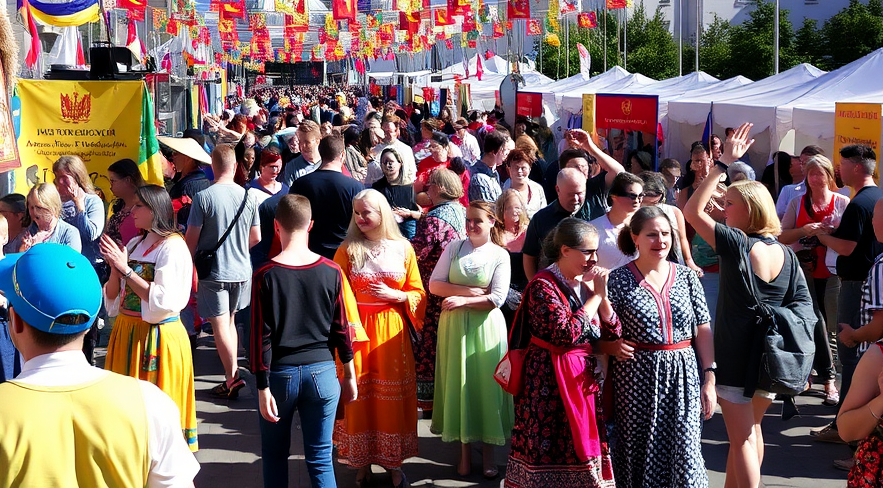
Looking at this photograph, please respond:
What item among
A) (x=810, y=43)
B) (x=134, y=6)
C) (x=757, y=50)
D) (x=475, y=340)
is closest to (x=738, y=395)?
(x=475, y=340)

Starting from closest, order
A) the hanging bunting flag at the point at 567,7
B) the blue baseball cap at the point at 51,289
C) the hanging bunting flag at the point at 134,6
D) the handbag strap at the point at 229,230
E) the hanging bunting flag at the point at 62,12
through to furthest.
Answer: the blue baseball cap at the point at 51,289 < the handbag strap at the point at 229,230 < the hanging bunting flag at the point at 62,12 < the hanging bunting flag at the point at 134,6 < the hanging bunting flag at the point at 567,7

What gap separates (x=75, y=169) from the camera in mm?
7137

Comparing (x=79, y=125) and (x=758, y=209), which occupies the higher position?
(x=79, y=125)

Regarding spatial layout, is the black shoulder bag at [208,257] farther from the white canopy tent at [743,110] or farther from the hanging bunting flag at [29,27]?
the white canopy tent at [743,110]

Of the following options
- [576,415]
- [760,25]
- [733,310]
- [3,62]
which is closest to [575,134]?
[733,310]

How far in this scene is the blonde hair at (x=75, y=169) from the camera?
7125 mm

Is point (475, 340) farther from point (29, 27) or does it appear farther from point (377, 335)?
point (29, 27)

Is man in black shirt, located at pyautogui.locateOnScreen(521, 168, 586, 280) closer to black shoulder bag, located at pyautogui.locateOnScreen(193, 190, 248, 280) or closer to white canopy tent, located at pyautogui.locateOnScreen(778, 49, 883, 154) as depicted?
black shoulder bag, located at pyautogui.locateOnScreen(193, 190, 248, 280)

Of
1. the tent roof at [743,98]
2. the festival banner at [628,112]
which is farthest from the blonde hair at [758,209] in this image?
the tent roof at [743,98]

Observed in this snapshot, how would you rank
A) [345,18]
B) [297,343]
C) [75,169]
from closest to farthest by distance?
[297,343] → [75,169] → [345,18]

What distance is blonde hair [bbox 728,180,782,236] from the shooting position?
4.94 meters

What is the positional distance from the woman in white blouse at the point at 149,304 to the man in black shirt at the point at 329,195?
2.23 m

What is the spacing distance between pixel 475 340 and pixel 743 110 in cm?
993

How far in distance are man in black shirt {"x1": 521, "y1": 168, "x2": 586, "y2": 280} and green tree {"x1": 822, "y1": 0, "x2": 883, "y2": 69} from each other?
38994mm
